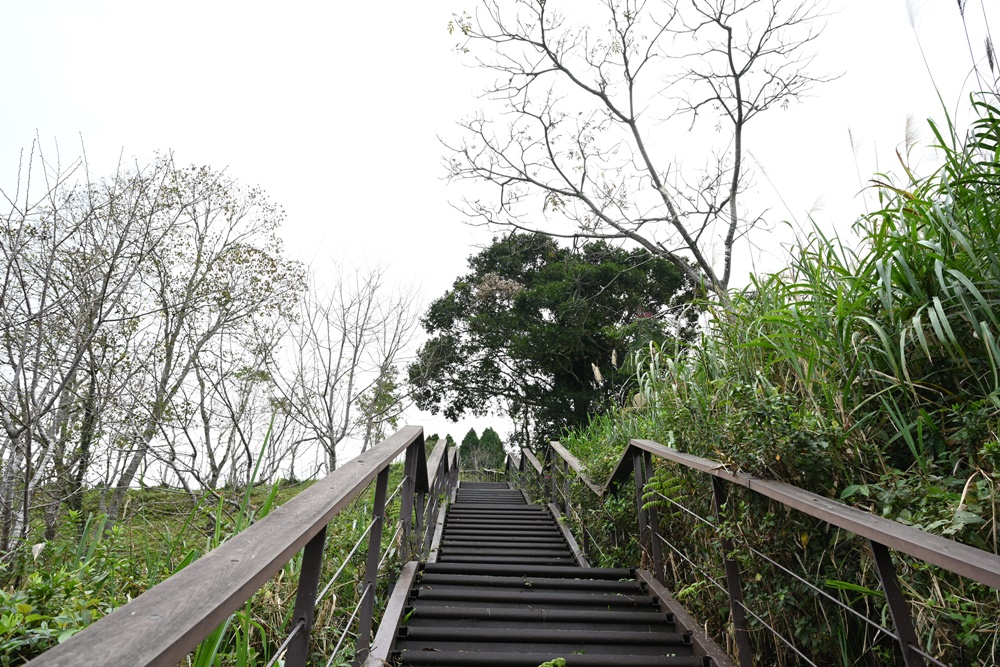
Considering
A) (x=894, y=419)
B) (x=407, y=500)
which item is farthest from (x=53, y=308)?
(x=894, y=419)

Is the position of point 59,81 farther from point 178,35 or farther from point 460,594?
point 460,594

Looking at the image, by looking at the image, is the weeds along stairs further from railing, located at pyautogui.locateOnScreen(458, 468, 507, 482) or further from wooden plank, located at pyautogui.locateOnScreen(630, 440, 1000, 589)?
railing, located at pyautogui.locateOnScreen(458, 468, 507, 482)

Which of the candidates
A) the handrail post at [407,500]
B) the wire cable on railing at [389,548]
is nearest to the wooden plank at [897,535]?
the wire cable on railing at [389,548]

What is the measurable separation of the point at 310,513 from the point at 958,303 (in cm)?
190

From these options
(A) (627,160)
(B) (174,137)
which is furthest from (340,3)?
(A) (627,160)

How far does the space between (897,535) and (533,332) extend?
12098 mm

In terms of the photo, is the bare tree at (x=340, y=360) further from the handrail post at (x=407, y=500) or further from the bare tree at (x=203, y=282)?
the handrail post at (x=407, y=500)

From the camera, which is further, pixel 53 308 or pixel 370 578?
pixel 53 308

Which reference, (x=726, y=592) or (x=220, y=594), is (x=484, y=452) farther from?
(x=220, y=594)

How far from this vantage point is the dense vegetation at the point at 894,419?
1408 millimetres

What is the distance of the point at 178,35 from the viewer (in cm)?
568

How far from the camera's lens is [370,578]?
211cm

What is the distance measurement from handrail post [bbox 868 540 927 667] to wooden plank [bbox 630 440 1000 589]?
0.05 m

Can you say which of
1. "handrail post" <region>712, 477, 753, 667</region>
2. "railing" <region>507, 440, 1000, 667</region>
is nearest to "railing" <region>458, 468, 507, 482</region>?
"railing" <region>507, 440, 1000, 667</region>
